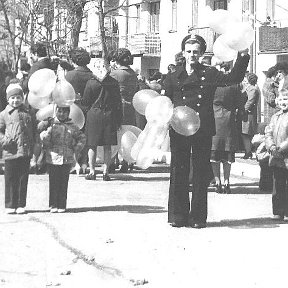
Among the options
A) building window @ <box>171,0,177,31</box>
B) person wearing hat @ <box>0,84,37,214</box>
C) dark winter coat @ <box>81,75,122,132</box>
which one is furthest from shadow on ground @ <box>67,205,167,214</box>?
building window @ <box>171,0,177,31</box>

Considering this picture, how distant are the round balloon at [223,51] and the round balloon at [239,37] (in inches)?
5.8

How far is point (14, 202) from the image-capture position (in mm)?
10312

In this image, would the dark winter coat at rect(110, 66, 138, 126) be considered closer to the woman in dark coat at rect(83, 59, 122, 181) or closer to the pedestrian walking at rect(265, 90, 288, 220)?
the woman in dark coat at rect(83, 59, 122, 181)

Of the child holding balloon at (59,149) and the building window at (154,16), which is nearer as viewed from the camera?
the child holding balloon at (59,149)

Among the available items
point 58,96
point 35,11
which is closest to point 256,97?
point 58,96

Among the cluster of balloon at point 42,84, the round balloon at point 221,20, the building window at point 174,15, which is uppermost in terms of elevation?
the building window at point 174,15

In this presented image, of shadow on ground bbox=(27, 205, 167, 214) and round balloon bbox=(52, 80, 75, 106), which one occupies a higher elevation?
round balloon bbox=(52, 80, 75, 106)

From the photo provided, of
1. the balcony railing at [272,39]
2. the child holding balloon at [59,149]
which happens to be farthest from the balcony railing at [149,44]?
the child holding balloon at [59,149]

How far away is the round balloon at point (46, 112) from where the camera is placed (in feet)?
34.7

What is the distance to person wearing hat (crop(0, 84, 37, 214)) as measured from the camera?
10070 millimetres

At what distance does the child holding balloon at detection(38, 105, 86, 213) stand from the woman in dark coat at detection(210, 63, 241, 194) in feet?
9.01

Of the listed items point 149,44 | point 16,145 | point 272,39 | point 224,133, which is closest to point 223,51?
point 16,145

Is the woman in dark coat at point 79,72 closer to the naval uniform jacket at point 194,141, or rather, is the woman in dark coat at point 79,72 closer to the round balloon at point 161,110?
the naval uniform jacket at point 194,141

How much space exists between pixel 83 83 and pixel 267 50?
1898 cm
